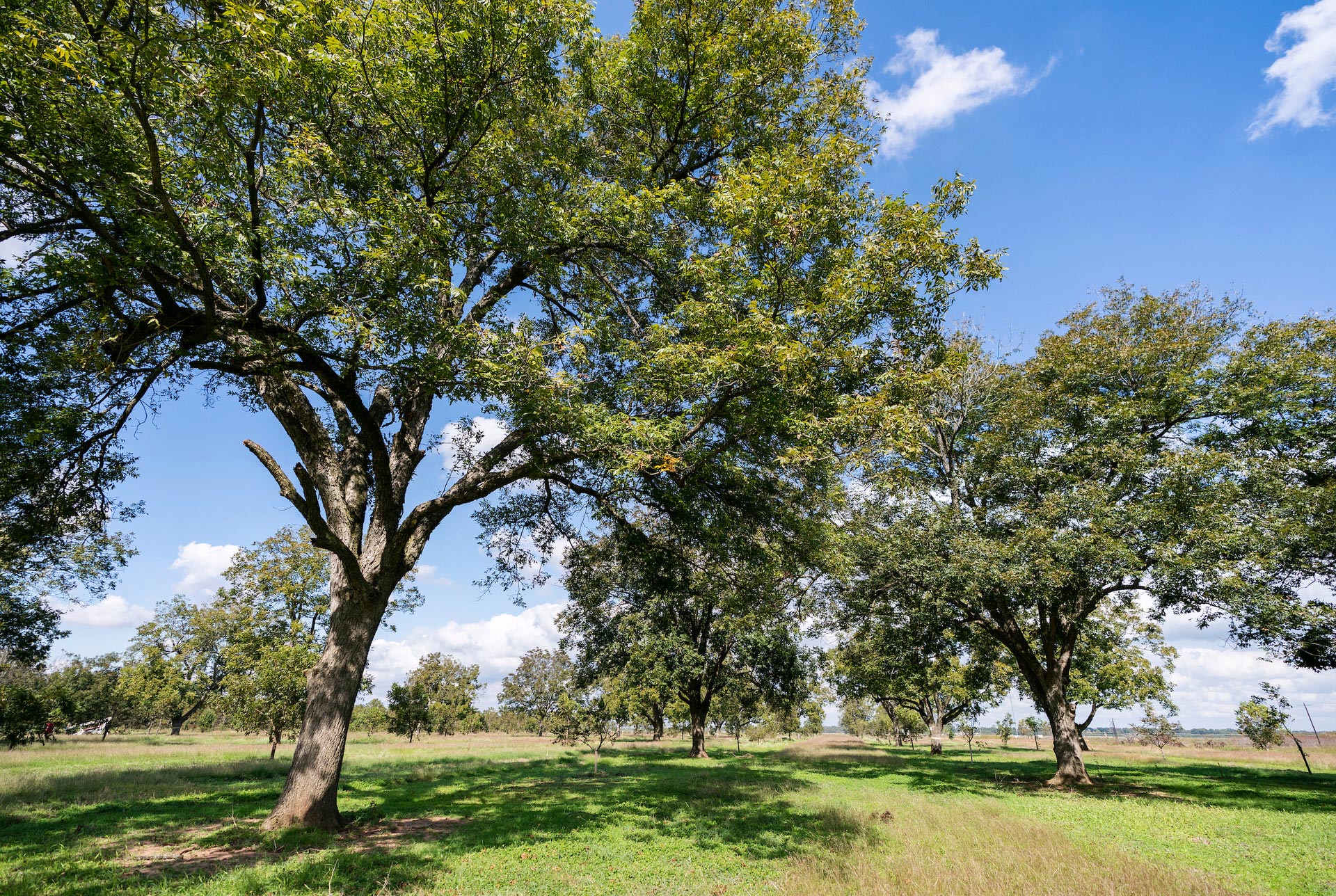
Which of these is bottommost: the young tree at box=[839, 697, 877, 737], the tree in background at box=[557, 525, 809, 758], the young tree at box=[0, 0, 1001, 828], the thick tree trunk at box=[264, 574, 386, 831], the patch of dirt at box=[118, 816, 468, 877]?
the young tree at box=[839, 697, 877, 737]

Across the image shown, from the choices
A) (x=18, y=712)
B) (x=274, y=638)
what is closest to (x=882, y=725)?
(x=274, y=638)

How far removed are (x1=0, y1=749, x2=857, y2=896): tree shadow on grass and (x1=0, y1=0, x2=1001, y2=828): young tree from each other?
169cm

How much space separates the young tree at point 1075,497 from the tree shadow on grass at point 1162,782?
7.05ft

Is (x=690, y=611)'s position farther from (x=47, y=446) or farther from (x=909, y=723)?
(x=909, y=723)

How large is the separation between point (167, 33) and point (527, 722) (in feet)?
320

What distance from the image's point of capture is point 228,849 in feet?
27.2

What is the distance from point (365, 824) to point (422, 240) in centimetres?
1082

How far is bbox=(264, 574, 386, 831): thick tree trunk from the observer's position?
30.5 ft

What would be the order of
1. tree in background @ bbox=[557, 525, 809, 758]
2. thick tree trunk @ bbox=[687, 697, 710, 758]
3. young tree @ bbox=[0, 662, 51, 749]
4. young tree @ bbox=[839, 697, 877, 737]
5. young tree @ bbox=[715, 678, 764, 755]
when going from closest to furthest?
1. tree in background @ bbox=[557, 525, 809, 758]
2. young tree @ bbox=[0, 662, 51, 749]
3. thick tree trunk @ bbox=[687, 697, 710, 758]
4. young tree @ bbox=[715, 678, 764, 755]
5. young tree @ bbox=[839, 697, 877, 737]

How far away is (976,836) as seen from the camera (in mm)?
10875

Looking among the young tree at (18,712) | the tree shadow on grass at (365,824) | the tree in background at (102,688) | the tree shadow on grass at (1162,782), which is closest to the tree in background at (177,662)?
the tree in background at (102,688)

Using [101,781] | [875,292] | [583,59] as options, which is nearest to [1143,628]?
[875,292]

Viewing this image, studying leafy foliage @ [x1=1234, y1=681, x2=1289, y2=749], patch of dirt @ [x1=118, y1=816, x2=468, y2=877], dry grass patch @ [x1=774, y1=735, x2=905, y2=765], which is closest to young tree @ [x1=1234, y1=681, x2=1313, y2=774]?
leafy foliage @ [x1=1234, y1=681, x2=1289, y2=749]

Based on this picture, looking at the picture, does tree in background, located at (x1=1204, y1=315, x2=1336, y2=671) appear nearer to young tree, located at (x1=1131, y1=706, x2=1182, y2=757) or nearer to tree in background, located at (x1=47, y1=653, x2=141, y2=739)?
young tree, located at (x1=1131, y1=706, x2=1182, y2=757)
